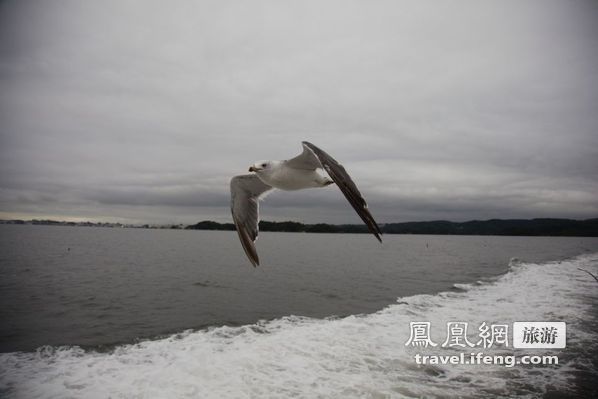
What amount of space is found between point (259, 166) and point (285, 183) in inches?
16.8

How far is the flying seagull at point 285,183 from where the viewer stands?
392cm

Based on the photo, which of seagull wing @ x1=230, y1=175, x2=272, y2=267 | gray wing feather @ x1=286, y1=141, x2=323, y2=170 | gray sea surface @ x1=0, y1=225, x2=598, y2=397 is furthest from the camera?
gray sea surface @ x1=0, y1=225, x2=598, y2=397

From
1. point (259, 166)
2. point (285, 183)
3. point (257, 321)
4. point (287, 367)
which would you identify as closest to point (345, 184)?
point (285, 183)

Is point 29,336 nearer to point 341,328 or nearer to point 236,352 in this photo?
point 236,352

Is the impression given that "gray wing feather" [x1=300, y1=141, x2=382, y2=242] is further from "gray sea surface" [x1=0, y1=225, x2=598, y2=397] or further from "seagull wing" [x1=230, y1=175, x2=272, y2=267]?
"gray sea surface" [x1=0, y1=225, x2=598, y2=397]

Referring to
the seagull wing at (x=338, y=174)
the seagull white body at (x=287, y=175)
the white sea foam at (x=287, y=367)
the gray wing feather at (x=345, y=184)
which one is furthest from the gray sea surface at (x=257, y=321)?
the gray wing feather at (x=345, y=184)

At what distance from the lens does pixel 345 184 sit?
403 centimetres

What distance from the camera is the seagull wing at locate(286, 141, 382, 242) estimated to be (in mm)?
3650

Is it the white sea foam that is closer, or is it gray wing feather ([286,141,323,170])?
gray wing feather ([286,141,323,170])

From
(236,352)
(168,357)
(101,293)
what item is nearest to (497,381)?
(236,352)

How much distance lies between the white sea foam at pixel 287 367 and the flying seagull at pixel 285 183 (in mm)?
4459

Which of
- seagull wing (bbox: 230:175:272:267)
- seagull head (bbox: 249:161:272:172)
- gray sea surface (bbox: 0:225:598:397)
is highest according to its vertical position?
seagull head (bbox: 249:161:272:172)

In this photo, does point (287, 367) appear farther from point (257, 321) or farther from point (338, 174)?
point (338, 174)

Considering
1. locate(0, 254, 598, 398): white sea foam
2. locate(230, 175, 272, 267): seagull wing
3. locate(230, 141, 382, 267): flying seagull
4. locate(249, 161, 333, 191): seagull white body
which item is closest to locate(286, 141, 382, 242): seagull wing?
locate(230, 141, 382, 267): flying seagull
